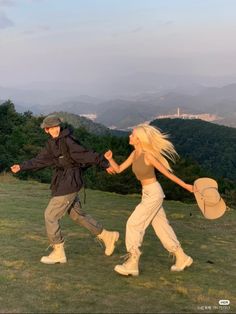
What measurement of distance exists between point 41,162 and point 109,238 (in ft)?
5.45

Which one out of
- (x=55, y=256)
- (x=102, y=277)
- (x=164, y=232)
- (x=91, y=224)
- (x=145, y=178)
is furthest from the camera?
(x=91, y=224)

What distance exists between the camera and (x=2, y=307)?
5.16m

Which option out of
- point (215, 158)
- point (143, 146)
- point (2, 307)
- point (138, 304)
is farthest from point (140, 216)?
point (215, 158)

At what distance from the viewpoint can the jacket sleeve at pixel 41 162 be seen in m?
7.06

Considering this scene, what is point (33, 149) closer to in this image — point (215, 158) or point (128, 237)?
point (128, 237)

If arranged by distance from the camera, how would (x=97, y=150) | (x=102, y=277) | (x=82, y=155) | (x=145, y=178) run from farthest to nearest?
(x=97, y=150) < (x=82, y=155) < (x=145, y=178) < (x=102, y=277)

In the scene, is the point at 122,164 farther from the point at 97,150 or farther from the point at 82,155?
the point at 97,150

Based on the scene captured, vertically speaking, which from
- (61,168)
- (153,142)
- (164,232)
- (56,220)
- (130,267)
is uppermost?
(153,142)

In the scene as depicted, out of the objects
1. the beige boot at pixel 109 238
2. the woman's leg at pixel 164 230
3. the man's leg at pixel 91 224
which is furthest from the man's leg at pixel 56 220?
the woman's leg at pixel 164 230

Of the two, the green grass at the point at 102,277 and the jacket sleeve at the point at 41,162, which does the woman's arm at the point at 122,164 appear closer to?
the jacket sleeve at the point at 41,162

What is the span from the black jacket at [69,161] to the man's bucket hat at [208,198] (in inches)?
55.8

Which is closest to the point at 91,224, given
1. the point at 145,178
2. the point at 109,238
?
the point at 109,238

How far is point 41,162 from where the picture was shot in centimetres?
714

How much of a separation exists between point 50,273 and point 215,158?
379 feet
